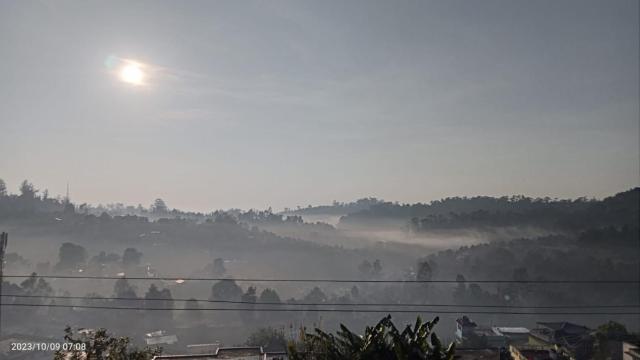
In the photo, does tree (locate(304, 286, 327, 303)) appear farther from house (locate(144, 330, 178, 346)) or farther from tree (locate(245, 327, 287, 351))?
tree (locate(245, 327, 287, 351))

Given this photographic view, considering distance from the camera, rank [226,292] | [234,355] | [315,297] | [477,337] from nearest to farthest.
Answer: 1. [234,355]
2. [477,337]
3. [315,297]
4. [226,292]

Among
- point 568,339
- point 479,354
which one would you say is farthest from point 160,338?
point 479,354

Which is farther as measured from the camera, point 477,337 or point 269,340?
point 477,337

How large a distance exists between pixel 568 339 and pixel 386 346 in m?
84.9

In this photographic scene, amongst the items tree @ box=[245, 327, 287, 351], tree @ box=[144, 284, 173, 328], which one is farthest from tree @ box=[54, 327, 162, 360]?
tree @ box=[144, 284, 173, 328]

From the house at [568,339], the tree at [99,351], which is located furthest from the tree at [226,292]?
the tree at [99,351]

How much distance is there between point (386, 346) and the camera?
631 inches

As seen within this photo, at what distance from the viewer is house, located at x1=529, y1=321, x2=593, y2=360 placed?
8119cm

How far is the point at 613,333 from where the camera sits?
80.4 meters

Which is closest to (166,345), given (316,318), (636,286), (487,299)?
(316,318)

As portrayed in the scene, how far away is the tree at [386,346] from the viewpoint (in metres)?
14.9

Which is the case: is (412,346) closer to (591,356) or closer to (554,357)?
(554,357)

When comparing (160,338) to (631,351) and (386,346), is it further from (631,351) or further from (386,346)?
(386,346)

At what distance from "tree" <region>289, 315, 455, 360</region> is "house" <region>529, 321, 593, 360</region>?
73.7m
